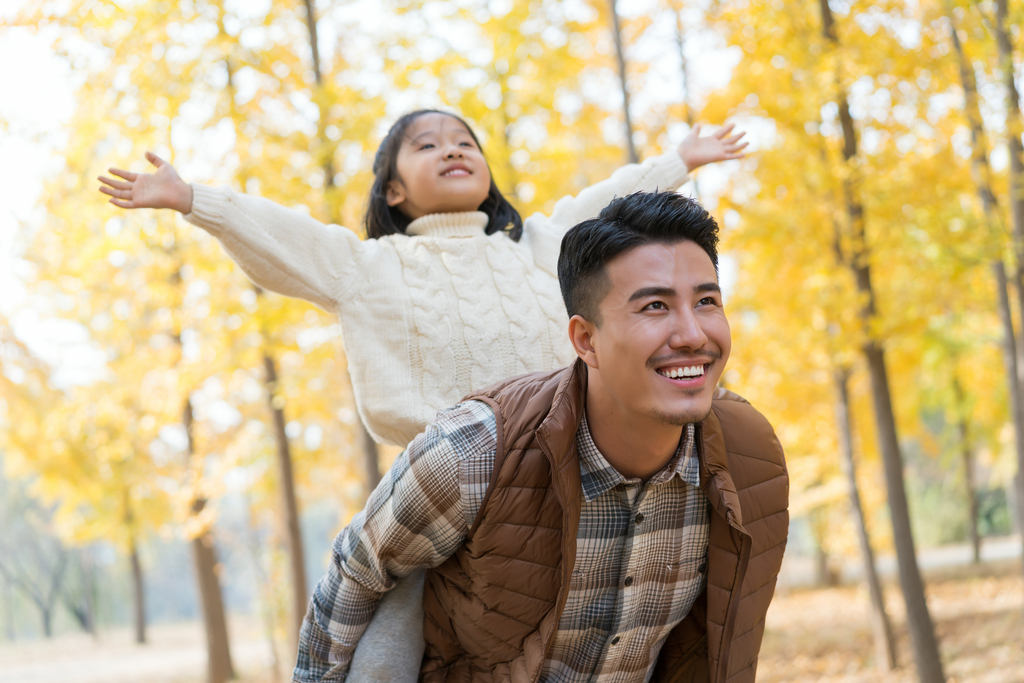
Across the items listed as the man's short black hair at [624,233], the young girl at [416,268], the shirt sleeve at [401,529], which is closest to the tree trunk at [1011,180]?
the young girl at [416,268]

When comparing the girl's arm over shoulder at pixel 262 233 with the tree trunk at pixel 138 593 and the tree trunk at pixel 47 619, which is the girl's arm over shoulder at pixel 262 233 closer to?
the tree trunk at pixel 138 593

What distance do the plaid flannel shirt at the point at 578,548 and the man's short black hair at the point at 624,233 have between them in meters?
0.33

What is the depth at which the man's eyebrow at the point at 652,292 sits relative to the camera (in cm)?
166

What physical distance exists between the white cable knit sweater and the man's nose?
2.78 feet

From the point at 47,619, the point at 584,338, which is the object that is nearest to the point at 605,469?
the point at 584,338

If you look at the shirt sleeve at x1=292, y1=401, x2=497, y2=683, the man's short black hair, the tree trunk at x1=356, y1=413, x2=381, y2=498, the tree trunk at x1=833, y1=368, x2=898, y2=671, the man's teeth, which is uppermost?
the man's short black hair

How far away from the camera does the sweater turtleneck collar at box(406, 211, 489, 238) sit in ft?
8.42

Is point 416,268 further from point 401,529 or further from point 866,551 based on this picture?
point 866,551

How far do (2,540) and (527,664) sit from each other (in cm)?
2179

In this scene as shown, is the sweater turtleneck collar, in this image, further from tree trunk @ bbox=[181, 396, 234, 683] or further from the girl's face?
tree trunk @ bbox=[181, 396, 234, 683]

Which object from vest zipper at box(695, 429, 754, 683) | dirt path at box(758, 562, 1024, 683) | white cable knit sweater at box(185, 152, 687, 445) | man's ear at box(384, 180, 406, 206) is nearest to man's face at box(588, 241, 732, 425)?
vest zipper at box(695, 429, 754, 683)

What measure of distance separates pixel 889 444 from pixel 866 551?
2.40 m

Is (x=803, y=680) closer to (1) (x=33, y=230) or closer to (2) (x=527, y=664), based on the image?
(2) (x=527, y=664)

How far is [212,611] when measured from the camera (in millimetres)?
10852
